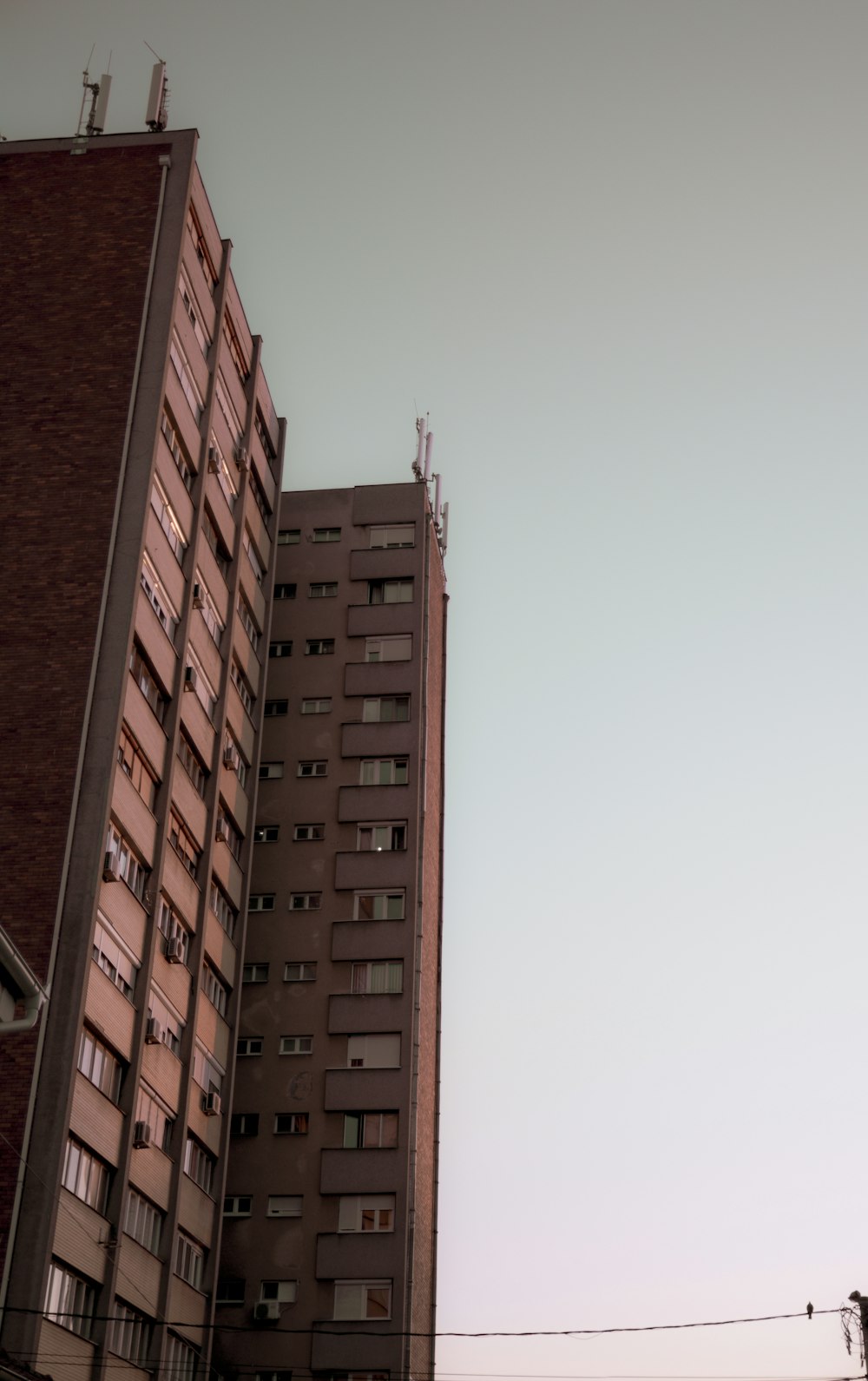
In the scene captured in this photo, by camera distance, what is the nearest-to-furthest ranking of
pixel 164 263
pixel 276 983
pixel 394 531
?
pixel 164 263 < pixel 276 983 < pixel 394 531

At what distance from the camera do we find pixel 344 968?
4778 centimetres

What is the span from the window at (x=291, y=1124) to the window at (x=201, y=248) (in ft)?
76.9

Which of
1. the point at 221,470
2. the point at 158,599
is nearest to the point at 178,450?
the point at 221,470

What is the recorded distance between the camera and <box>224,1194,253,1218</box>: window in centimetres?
4409

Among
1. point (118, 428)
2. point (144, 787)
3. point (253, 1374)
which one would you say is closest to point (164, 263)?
point (118, 428)

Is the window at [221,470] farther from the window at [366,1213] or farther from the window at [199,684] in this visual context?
the window at [366,1213]

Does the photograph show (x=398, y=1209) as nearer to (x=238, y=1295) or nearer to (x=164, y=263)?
(x=238, y=1295)

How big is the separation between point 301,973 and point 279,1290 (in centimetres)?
905

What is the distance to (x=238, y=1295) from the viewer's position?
4297 centimetres

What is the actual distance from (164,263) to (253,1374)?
28939mm

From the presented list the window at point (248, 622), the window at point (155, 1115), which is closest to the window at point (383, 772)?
the window at point (248, 622)

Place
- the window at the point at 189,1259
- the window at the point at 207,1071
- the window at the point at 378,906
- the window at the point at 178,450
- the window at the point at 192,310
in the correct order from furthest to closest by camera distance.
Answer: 1. the window at the point at 378,906
2. the window at the point at 192,310
3. the window at the point at 178,450
4. the window at the point at 207,1071
5. the window at the point at 189,1259

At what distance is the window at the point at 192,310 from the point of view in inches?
1649

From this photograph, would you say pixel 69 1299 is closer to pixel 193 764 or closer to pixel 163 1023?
pixel 163 1023
